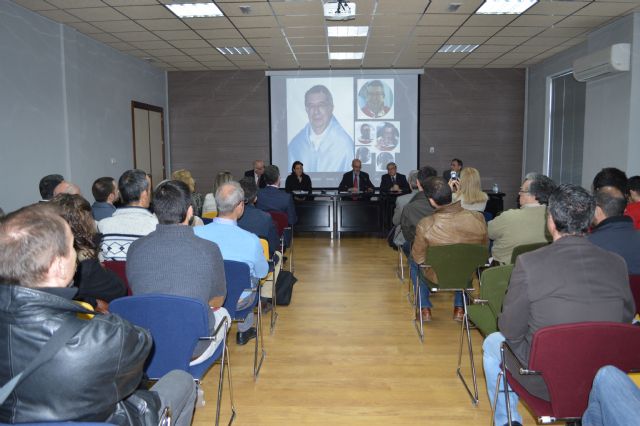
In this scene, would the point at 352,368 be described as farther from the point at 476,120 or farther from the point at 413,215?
the point at 476,120

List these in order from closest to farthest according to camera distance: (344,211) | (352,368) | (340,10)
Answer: (352,368) → (340,10) → (344,211)

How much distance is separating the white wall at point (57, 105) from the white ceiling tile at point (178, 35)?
3.98 feet

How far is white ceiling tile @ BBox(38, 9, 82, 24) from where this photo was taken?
6.55 metres

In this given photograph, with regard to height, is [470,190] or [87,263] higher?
[470,190]

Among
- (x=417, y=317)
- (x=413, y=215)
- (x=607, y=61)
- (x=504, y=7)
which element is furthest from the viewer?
(x=607, y=61)

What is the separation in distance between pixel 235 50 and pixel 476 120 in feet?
18.0

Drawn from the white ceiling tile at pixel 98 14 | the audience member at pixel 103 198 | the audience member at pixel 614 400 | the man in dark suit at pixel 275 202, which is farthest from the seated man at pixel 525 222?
the white ceiling tile at pixel 98 14

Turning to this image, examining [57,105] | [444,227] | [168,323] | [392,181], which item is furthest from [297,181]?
[168,323]

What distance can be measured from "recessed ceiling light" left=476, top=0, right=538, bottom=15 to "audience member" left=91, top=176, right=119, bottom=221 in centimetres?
495

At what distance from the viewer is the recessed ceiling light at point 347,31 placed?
25.0 feet

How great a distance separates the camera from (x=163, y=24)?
284 inches

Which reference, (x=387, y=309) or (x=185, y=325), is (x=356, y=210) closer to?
(x=387, y=309)

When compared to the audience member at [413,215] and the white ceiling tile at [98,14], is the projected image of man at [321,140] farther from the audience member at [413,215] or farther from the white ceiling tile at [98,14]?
the audience member at [413,215]

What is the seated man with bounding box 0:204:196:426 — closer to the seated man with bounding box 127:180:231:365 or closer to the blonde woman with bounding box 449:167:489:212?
the seated man with bounding box 127:180:231:365
